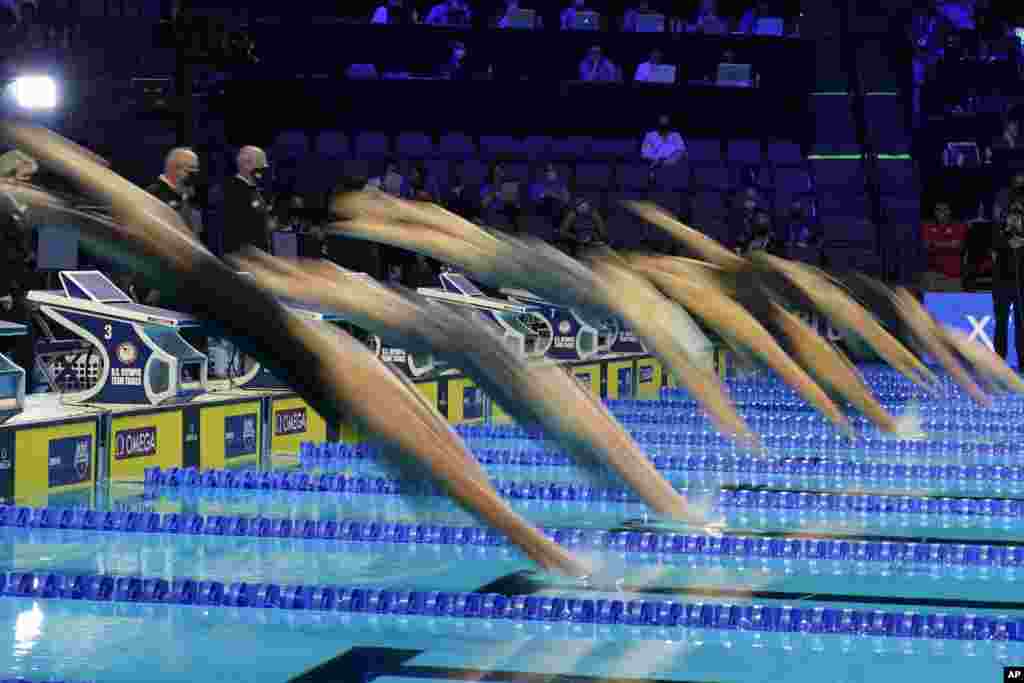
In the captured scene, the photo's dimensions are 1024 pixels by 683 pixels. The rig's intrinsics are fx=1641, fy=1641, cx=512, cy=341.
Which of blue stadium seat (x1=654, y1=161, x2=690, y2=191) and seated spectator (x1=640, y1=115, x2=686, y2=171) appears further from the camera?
seated spectator (x1=640, y1=115, x2=686, y2=171)

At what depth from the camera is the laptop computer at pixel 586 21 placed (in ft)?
61.7

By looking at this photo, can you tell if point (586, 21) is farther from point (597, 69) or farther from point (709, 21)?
point (709, 21)

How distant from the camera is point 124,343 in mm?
7785

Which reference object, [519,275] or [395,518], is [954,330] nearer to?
[395,518]

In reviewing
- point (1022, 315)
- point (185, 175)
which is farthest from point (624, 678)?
point (1022, 315)

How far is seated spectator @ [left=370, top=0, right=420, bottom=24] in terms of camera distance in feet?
60.5

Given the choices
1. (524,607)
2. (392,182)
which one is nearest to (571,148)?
(392,182)

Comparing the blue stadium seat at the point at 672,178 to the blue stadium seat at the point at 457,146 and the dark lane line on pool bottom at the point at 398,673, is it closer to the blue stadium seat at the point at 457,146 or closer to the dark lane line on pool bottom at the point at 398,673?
the blue stadium seat at the point at 457,146

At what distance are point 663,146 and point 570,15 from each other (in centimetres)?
214

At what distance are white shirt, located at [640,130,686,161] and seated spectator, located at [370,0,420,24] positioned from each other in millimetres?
2984

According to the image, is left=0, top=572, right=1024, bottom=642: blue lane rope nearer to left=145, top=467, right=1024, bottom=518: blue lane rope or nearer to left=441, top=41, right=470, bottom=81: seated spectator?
left=145, top=467, right=1024, bottom=518: blue lane rope

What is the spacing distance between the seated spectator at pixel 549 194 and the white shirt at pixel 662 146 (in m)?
1.74

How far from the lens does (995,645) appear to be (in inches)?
169

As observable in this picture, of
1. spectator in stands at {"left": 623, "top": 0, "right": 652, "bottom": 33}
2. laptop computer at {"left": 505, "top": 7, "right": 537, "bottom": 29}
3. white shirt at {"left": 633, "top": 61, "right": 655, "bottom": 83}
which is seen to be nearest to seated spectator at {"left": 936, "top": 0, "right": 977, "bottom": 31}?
spectator in stands at {"left": 623, "top": 0, "right": 652, "bottom": 33}
